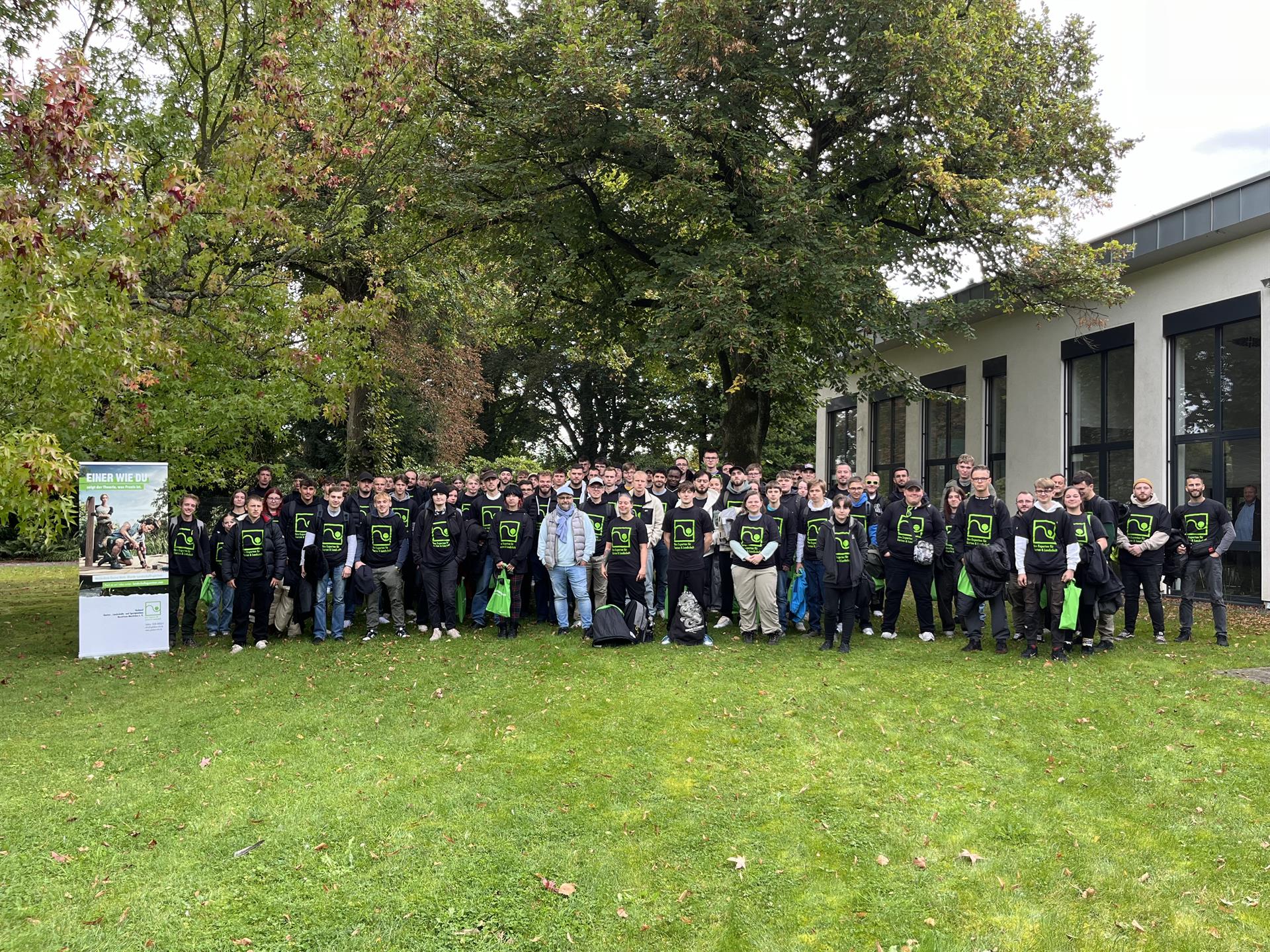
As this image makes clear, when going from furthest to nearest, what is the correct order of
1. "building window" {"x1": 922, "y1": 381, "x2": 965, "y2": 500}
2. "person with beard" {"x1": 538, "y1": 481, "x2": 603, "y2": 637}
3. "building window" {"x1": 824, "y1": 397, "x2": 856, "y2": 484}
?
"building window" {"x1": 824, "y1": 397, "x2": 856, "y2": 484} < "building window" {"x1": 922, "y1": 381, "x2": 965, "y2": 500} < "person with beard" {"x1": 538, "y1": 481, "x2": 603, "y2": 637}

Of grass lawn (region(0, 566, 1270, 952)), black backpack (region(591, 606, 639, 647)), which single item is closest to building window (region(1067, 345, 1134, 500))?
grass lawn (region(0, 566, 1270, 952))

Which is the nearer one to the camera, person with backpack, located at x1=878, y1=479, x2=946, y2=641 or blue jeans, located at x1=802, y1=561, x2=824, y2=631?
person with backpack, located at x1=878, y1=479, x2=946, y2=641

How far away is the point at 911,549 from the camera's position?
10891 mm

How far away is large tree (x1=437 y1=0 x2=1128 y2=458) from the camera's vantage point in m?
14.4

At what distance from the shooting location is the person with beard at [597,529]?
37.4ft

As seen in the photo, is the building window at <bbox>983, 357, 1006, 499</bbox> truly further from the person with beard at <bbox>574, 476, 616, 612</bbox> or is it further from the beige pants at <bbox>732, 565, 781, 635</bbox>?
the person with beard at <bbox>574, 476, 616, 612</bbox>

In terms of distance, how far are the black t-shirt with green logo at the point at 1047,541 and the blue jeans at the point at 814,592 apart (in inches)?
104

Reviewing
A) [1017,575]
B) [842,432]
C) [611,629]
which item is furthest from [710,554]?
[842,432]

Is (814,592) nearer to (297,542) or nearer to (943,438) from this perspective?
(297,542)

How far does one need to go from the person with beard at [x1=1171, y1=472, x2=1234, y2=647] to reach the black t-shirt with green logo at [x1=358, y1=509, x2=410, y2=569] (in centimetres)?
1005

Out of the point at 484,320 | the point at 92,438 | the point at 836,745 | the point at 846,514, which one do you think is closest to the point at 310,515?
the point at 92,438

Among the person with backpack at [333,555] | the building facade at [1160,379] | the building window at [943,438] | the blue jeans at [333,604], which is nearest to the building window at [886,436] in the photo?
the building window at [943,438]

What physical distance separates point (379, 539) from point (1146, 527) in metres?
9.81

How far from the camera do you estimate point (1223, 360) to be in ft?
47.6
